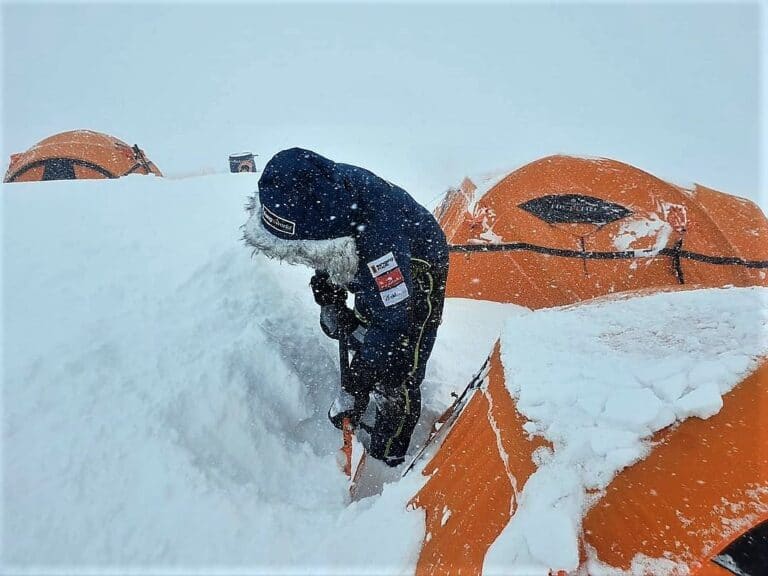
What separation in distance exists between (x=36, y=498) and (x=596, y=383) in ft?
7.00

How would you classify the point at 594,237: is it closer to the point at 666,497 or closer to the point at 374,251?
the point at 374,251

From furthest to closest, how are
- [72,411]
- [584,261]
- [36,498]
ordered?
[584,261] → [72,411] → [36,498]

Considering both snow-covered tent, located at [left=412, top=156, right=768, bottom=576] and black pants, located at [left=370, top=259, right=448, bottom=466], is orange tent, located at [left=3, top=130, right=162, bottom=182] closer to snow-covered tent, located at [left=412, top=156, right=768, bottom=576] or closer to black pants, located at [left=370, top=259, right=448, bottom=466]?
black pants, located at [left=370, top=259, right=448, bottom=466]

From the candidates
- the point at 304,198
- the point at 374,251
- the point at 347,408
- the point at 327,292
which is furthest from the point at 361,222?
the point at 347,408

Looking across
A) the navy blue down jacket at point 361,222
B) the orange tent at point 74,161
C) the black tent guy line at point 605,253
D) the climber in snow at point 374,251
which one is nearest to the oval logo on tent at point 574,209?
the black tent guy line at point 605,253

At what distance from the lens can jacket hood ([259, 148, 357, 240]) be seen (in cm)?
201

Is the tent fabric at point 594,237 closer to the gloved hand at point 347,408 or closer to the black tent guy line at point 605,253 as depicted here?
the black tent guy line at point 605,253

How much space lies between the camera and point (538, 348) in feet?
6.41

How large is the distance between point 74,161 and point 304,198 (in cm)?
961

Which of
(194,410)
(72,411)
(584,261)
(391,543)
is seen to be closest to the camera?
(391,543)

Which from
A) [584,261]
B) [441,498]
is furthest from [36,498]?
[584,261]

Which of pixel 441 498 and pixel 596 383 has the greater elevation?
pixel 596 383

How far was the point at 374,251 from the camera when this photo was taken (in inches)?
82.7

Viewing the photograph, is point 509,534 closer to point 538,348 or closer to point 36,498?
point 538,348
